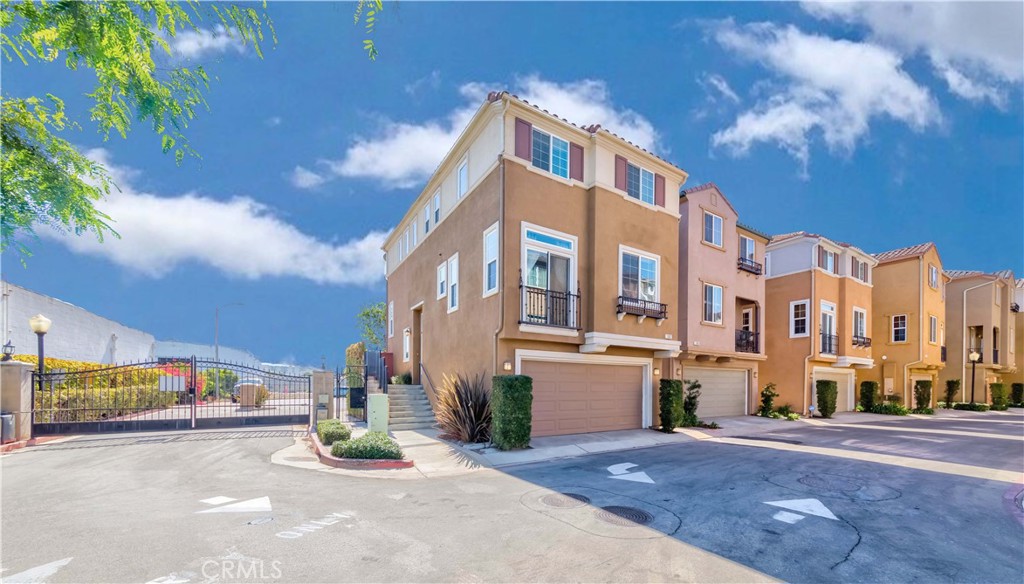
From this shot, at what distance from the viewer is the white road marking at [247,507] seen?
6.43 m

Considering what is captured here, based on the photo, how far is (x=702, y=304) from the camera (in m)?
17.8

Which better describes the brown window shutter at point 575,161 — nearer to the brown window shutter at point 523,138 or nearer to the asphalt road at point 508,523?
the brown window shutter at point 523,138

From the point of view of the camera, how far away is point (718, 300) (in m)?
18.6

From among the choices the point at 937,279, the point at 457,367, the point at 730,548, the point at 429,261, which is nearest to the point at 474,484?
the point at 730,548

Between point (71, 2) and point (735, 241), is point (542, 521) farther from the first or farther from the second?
point (735, 241)

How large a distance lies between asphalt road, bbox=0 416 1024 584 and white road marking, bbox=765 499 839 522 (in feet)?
0.12

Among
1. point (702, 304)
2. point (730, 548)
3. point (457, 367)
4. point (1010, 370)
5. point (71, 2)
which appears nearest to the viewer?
point (71, 2)

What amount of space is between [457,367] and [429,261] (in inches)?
217

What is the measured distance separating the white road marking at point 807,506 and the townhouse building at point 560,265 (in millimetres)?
6457

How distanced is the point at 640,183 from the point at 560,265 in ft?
14.3

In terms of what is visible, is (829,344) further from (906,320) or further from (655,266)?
(655,266)

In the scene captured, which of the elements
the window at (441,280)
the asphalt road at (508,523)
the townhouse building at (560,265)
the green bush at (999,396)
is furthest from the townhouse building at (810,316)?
the window at (441,280)

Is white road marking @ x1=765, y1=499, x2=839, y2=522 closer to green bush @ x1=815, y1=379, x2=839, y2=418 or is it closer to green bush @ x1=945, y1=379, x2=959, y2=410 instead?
green bush @ x1=815, y1=379, x2=839, y2=418

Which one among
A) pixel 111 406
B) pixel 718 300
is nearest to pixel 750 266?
pixel 718 300
